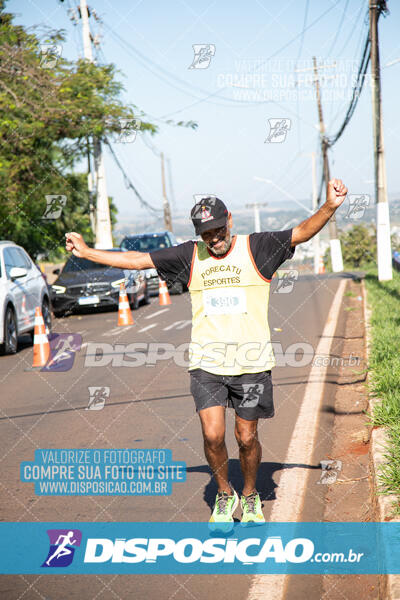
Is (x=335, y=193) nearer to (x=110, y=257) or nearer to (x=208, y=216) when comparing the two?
(x=208, y=216)

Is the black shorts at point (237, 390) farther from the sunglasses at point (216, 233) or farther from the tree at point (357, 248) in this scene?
the tree at point (357, 248)

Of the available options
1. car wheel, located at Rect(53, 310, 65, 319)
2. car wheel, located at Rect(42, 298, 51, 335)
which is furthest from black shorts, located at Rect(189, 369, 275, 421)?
car wheel, located at Rect(53, 310, 65, 319)

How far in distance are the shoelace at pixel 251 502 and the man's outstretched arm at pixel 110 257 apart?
5.03ft

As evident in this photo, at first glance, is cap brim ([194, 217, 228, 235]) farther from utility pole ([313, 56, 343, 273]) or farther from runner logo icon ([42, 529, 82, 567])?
utility pole ([313, 56, 343, 273])

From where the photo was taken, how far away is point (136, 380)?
31.4 ft

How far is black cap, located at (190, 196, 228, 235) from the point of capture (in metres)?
4.37

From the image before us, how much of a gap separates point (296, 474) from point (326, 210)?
2.20m

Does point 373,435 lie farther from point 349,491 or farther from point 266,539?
point 266,539

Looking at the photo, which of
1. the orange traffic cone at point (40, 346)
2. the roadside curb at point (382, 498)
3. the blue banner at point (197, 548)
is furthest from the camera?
the orange traffic cone at point (40, 346)

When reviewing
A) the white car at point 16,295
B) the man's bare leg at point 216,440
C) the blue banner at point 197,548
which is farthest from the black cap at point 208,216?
the white car at point 16,295

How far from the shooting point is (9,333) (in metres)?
12.7

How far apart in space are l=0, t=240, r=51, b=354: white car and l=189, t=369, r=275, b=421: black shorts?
27.2 ft

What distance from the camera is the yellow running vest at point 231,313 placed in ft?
14.6

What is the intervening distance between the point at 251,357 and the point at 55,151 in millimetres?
22937
